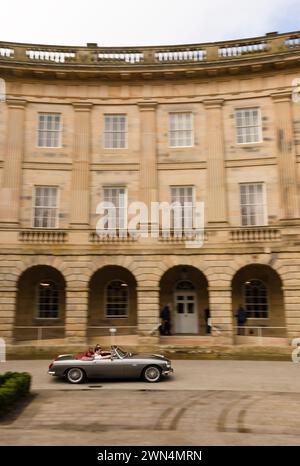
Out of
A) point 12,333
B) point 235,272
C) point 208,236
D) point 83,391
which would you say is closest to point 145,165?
point 208,236

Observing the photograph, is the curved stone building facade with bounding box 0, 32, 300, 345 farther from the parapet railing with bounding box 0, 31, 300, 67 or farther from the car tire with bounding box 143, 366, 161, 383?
the car tire with bounding box 143, 366, 161, 383

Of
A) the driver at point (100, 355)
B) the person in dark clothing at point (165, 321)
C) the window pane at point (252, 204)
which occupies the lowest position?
the driver at point (100, 355)

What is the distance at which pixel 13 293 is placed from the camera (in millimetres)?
19234

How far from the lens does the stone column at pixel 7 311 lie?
18766mm

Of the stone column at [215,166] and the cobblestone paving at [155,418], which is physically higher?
the stone column at [215,166]

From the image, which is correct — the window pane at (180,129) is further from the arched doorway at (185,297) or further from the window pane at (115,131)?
the arched doorway at (185,297)

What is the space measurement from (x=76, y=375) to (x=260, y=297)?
11.3 meters

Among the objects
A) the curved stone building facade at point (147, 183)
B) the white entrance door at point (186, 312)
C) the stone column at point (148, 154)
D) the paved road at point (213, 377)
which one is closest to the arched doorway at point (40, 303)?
the curved stone building facade at point (147, 183)

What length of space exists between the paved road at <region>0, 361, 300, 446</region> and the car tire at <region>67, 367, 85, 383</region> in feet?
1.04

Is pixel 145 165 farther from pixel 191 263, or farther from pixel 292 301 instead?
pixel 292 301

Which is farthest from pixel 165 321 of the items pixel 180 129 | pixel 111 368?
pixel 180 129

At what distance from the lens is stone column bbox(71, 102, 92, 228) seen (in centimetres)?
2033

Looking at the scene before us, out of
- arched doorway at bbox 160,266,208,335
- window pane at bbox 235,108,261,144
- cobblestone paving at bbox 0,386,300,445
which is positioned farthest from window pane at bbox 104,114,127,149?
cobblestone paving at bbox 0,386,300,445

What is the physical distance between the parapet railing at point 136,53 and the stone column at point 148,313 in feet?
40.7
